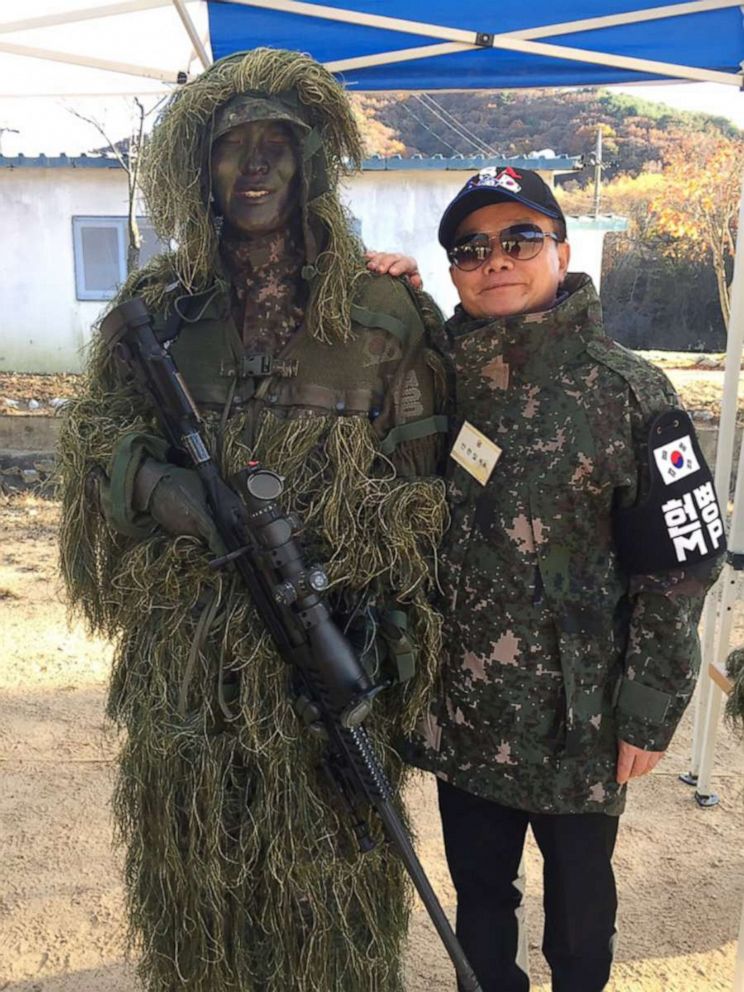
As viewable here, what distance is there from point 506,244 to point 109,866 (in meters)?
2.41

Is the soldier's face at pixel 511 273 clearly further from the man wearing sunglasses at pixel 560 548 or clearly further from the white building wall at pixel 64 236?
the white building wall at pixel 64 236

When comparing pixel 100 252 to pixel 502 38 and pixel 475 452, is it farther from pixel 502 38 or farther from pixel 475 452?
pixel 475 452

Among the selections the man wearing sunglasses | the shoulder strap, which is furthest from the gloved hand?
the man wearing sunglasses

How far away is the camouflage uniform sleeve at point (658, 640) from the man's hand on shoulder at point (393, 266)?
571mm

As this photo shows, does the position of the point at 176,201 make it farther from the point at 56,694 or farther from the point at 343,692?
the point at 56,694

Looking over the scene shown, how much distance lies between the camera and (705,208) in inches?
645

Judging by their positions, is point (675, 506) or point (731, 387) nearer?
point (675, 506)

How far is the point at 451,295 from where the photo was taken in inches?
398

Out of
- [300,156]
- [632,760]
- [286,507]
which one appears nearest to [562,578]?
[632,760]

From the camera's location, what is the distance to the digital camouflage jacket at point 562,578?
1.53m

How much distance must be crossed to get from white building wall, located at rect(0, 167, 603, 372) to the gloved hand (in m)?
8.59

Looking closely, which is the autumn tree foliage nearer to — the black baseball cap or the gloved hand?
the black baseball cap

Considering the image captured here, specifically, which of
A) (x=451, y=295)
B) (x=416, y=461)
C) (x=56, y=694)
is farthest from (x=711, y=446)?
(x=416, y=461)

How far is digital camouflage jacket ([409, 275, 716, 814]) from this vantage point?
5.03 feet
